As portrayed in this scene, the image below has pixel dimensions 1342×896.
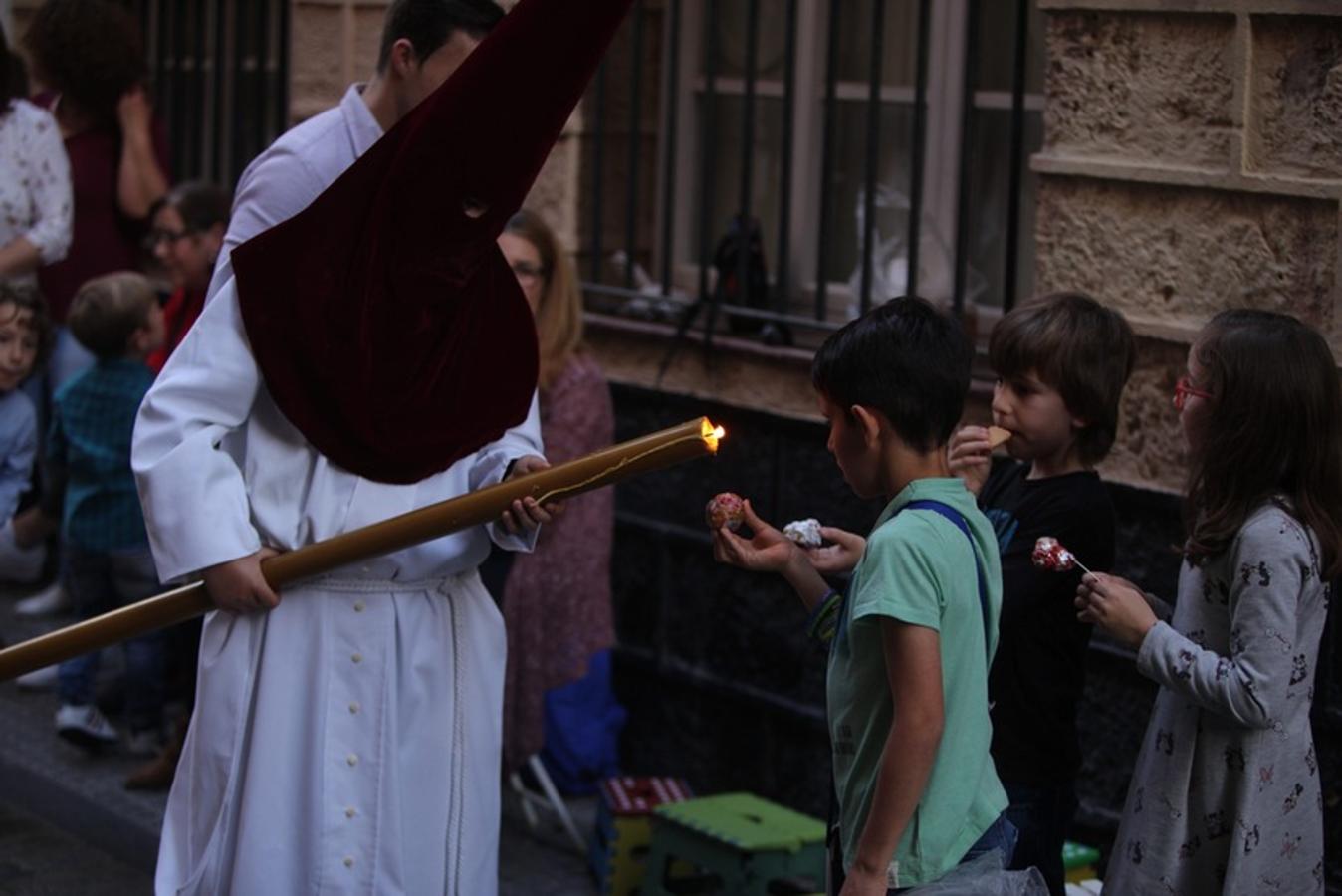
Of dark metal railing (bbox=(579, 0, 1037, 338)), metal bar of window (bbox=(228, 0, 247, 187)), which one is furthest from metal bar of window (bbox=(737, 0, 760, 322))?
metal bar of window (bbox=(228, 0, 247, 187))

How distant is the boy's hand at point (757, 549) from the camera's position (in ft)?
11.3

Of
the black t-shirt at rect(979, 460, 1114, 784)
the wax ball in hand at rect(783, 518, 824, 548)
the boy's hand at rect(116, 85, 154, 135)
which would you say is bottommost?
the black t-shirt at rect(979, 460, 1114, 784)

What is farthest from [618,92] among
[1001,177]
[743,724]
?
[743,724]

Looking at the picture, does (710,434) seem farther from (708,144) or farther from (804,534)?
(708,144)

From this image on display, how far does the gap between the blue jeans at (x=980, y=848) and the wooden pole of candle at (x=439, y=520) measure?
0.66 metres

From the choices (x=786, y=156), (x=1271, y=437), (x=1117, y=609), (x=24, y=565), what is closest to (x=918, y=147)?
(x=786, y=156)

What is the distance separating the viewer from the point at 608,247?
7016mm

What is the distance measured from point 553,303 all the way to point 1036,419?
7.28ft

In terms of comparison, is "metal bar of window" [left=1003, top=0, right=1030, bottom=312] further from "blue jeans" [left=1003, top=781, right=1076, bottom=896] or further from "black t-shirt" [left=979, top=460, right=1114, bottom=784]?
"blue jeans" [left=1003, top=781, right=1076, bottom=896]

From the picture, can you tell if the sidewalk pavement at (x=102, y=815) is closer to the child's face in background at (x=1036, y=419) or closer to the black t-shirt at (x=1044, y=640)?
the black t-shirt at (x=1044, y=640)

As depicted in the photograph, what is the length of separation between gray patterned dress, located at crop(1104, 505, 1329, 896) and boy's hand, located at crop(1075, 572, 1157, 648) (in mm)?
27

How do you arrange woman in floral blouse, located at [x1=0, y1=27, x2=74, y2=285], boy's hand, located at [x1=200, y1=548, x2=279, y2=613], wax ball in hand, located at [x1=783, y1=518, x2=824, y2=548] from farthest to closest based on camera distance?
woman in floral blouse, located at [x1=0, y1=27, x2=74, y2=285]
boy's hand, located at [x1=200, y1=548, x2=279, y2=613]
wax ball in hand, located at [x1=783, y1=518, x2=824, y2=548]

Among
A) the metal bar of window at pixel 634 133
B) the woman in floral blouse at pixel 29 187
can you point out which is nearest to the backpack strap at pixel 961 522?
the metal bar of window at pixel 634 133

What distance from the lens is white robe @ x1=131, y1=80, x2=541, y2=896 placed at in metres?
3.81
